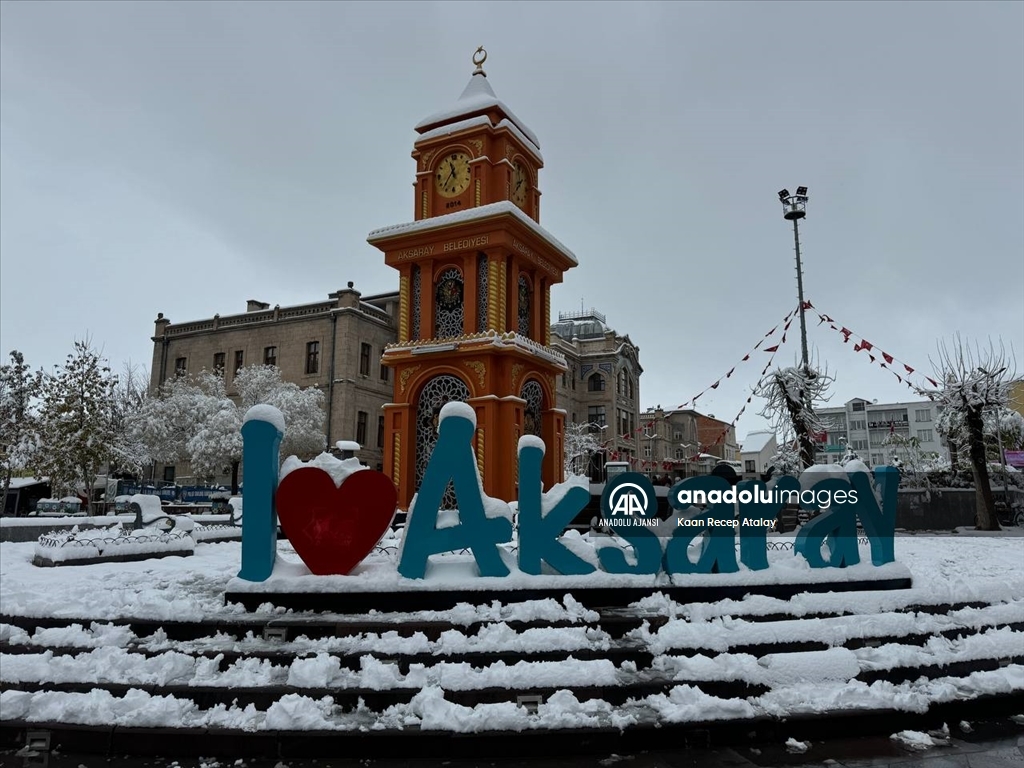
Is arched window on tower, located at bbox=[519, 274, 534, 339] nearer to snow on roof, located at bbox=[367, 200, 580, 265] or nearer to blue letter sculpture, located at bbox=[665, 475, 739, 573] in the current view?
snow on roof, located at bbox=[367, 200, 580, 265]

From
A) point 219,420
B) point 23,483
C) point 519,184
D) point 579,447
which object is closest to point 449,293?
point 519,184

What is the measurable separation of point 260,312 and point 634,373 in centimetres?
3053

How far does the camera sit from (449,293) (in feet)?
53.9

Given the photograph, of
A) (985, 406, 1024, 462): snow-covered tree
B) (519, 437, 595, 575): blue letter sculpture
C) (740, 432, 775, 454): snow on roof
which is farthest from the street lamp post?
(740, 432, 775, 454): snow on roof

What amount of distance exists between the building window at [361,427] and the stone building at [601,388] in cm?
1720

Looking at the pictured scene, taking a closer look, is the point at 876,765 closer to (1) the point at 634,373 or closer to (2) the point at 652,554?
Answer: (2) the point at 652,554

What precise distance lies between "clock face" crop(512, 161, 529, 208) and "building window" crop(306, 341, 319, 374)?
65.7 ft

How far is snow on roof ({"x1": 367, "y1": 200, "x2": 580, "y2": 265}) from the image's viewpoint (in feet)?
50.4

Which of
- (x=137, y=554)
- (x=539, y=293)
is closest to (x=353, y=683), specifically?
(x=137, y=554)

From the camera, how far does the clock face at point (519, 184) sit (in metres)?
17.3

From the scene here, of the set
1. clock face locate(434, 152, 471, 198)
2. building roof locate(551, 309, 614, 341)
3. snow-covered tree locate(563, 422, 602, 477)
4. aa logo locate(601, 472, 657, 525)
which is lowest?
aa logo locate(601, 472, 657, 525)

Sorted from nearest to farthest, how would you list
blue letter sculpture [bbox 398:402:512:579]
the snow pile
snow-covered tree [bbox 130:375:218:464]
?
blue letter sculpture [bbox 398:402:512:579] → the snow pile → snow-covered tree [bbox 130:375:218:464]

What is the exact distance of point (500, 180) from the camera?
16547 millimetres

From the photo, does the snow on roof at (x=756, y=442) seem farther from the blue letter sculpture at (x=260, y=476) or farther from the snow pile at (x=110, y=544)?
the blue letter sculpture at (x=260, y=476)
